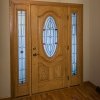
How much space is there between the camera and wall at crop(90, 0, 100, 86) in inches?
163

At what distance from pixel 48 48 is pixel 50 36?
11.8 inches

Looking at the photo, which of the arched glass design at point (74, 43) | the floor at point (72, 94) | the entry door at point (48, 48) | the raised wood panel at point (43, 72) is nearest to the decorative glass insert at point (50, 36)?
the entry door at point (48, 48)

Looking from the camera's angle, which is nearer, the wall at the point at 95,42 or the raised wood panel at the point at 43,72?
the raised wood panel at the point at 43,72

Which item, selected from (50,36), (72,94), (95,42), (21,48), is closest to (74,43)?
(95,42)

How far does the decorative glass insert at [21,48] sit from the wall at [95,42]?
1809 mm

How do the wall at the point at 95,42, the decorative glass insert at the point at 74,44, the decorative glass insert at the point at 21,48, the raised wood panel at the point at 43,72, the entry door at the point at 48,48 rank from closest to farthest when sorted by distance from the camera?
the decorative glass insert at the point at 21,48 → the entry door at the point at 48,48 → the raised wood panel at the point at 43,72 → the wall at the point at 95,42 → the decorative glass insert at the point at 74,44

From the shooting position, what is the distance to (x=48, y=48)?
13.3 feet

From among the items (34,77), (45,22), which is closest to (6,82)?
(34,77)

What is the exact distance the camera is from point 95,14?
420 centimetres

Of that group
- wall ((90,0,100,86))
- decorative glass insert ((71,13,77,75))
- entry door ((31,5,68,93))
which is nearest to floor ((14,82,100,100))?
entry door ((31,5,68,93))

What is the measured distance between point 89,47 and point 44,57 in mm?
1324

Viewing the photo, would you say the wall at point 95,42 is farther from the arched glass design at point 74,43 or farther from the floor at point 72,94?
the arched glass design at point 74,43

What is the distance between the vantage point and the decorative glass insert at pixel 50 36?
3.98m

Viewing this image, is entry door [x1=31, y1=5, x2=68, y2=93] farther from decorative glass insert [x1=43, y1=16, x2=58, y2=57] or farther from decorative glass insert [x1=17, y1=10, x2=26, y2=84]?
decorative glass insert [x1=17, y1=10, x2=26, y2=84]
